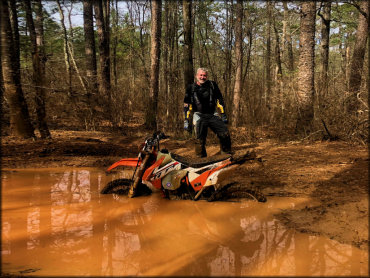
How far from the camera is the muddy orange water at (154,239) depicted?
2.30 meters

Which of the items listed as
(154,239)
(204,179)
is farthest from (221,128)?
(154,239)

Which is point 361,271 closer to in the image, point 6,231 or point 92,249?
point 92,249

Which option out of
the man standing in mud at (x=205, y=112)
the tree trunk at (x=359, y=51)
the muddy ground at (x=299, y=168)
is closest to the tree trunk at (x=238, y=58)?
the muddy ground at (x=299, y=168)

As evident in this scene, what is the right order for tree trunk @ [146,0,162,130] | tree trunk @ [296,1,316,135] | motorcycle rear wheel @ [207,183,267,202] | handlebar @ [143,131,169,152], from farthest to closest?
tree trunk @ [146,0,162,130], tree trunk @ [296,1,316,135], handlebar @ [143,131,169,152], motorcycle rear wheel @ [207,183,267,202]

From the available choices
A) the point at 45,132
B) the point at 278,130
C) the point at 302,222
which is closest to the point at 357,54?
the point at 278,130

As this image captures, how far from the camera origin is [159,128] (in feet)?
35.6

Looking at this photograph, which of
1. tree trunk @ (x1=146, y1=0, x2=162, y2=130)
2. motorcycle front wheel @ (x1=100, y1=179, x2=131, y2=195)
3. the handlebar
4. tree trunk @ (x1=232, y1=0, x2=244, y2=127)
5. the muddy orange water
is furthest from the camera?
tree trunk @ (x1=232, y1=0, x2=244, y2=127)

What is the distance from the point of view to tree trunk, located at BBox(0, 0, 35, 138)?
657 cm

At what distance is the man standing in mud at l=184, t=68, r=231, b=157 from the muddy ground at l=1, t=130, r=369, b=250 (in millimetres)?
874

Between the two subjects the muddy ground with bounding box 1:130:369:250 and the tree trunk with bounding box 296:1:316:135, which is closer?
the muddy ground with bounding box 1:130:369:250

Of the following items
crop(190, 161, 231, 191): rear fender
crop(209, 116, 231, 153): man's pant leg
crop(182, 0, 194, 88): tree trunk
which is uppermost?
crop(182, 0, 194, 88): tree trunk

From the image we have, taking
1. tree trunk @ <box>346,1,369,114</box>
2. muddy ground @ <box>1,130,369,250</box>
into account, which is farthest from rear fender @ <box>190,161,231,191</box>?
tree trunk @ <box>346,1,369,114</box>

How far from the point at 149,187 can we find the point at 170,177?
0.52m

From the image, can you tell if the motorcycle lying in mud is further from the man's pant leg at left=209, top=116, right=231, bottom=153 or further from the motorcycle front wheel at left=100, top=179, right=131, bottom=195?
the man's pant leg at left=209, top=116, right=231, bottom=153
